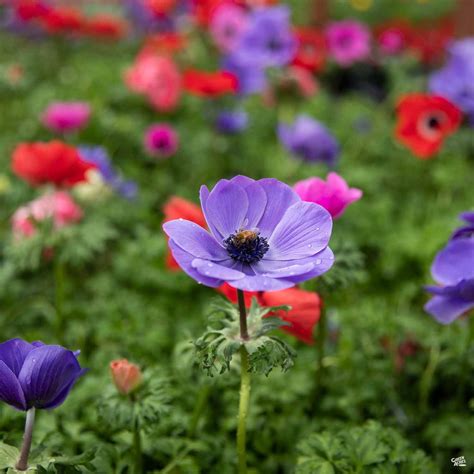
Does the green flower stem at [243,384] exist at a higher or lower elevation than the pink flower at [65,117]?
lower

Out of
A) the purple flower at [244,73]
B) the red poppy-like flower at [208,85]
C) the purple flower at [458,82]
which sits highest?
the purple flower at [244,73]

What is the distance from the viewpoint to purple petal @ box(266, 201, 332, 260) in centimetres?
82

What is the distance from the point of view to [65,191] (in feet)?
5.91

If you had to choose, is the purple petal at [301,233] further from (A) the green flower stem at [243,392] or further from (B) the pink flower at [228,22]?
(B) the pink flower at [228,22]

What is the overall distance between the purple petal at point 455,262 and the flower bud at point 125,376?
496mm

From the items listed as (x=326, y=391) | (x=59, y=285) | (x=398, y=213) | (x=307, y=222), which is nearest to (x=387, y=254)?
(x=398, y=213)

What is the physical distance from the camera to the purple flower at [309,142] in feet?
6.92

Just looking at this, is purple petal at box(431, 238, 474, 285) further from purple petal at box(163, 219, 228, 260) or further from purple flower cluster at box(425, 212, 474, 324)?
purple petal at box(163, 219, 228, 260)

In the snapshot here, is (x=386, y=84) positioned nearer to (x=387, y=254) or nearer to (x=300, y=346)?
(x=387, y=254)

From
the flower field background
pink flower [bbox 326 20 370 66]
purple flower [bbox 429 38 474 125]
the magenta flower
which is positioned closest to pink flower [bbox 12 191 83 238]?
the flower field background

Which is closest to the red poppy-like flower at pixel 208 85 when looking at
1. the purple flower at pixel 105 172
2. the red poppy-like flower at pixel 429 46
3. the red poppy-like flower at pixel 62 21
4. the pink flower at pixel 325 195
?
the purple flower at pixel 105 172

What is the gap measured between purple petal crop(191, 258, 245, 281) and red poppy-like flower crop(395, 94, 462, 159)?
1494 millimetres

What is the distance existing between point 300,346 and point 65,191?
758 mm

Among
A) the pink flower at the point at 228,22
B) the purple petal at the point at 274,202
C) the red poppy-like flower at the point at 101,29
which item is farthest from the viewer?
the red poppy-like flower at the point at 101,29
